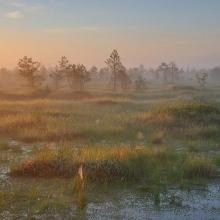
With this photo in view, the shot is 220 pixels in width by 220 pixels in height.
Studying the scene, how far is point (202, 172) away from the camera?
1820cm

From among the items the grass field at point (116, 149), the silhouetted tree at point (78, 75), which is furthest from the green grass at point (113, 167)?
the silhouetted tree at point (78, 75)

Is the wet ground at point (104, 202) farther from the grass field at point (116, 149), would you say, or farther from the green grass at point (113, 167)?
the green grass at point (113, 167)

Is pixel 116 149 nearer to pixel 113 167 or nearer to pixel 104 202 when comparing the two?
pixel 113 167

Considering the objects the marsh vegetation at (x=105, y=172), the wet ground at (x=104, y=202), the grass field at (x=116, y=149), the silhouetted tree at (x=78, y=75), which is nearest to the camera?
the wet ground at (x=104, y=202)

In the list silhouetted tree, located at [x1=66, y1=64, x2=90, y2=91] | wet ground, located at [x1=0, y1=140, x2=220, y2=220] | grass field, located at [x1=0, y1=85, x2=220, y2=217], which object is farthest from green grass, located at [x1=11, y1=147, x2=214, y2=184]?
silhouetted tree, located at [x1=66, y1=64, x2=90, y2=91]

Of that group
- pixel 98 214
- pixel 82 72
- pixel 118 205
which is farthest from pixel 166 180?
pixel 82 72

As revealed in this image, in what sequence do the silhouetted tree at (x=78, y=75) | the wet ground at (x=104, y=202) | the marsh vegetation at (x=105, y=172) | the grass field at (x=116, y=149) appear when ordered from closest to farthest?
the wet ground at (x=104, y=202)
the marsh vegetation at (x=105, y=172)
the grass field at (x=116, y=149)
the silhouetted tree at (x=78, y=75)

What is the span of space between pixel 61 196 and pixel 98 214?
6.36 ft

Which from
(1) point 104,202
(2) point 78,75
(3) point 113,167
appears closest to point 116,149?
(3) point 113,167

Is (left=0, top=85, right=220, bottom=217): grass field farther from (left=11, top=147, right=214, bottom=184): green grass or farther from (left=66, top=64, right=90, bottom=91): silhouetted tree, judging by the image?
(left=66, top=64, right=90, bottom=91): silhouetted tree

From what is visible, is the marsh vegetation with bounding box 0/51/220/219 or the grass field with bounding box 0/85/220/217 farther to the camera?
the grass field with bounding box 0/85/220/217

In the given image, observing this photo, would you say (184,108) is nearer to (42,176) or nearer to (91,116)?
(91,116)

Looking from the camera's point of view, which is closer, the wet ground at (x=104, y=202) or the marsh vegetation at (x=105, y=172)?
the wet ground at (x=104, y=202)

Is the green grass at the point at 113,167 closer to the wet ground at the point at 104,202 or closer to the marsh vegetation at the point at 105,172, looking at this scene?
the marsh vegetation at the point at 105,172
